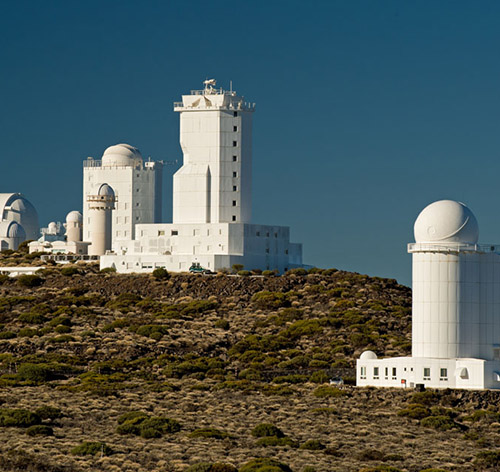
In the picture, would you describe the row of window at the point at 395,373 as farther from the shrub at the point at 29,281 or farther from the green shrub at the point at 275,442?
the shrub at the point at 29,281

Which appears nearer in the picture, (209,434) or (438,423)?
(209,434)

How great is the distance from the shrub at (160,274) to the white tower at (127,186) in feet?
50.0

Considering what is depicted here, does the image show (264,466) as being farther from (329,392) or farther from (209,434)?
(329,392)

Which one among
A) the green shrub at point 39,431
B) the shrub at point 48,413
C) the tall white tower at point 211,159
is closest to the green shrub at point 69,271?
the tall white tower at point 211,159

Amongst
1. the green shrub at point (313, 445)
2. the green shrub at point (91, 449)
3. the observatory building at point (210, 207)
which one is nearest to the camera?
the green shrub at point (91, 449)

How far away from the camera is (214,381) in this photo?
62250mm

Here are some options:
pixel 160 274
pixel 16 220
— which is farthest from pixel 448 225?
pixel 16 220

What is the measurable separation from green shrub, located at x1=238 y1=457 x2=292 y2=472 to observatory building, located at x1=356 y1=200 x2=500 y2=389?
48.8ft

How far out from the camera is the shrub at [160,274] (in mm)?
87062

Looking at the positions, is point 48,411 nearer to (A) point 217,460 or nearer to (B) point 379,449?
(A) point 217,460

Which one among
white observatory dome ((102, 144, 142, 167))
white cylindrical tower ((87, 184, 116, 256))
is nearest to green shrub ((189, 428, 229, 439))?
white cylindrical tower ((87, 184, 116, 256))

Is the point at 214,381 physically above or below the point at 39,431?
above

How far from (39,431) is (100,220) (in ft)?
165

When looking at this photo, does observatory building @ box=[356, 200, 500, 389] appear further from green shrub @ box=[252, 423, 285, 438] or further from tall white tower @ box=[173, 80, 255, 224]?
tall white tower @ box=[173, 80, 255, 224]
